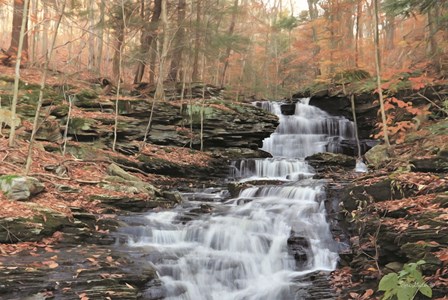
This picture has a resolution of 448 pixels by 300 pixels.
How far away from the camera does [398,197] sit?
7.02 m

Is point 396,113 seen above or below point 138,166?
above

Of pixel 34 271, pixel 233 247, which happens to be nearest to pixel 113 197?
pixel 233 247

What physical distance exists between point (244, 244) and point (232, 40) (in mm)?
15078

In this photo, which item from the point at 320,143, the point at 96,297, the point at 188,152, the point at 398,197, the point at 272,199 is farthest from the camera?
the point at 320,143

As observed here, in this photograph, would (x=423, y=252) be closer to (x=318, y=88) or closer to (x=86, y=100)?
(x=86, y=100)

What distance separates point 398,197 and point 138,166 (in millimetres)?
8211

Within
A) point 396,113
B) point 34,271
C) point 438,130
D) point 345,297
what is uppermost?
point 396,113

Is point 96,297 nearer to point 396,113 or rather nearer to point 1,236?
point 1,236

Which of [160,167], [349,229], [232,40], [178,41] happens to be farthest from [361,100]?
[349,229]

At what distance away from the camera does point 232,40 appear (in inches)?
794

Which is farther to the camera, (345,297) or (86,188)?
(86,188)

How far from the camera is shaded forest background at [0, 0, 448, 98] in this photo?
14656 mm

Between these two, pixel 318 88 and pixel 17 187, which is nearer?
pixel 17 187

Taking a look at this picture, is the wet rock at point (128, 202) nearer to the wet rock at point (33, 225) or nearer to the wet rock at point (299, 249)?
the wet rock at point (33, 225)
